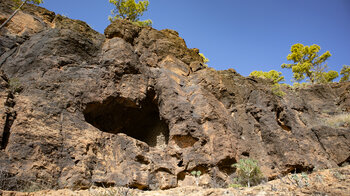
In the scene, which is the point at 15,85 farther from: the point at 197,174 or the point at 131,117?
the point at 197,174

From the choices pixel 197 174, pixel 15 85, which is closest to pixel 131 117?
pixel 197 174

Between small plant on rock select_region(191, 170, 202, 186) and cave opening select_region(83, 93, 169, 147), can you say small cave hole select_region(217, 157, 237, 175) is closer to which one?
small plant on rock select_region(191, 170, 202, 186)

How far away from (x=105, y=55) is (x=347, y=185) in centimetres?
937

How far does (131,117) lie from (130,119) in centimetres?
10

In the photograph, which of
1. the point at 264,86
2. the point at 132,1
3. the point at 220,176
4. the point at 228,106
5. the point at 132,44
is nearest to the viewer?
the point at 220,176

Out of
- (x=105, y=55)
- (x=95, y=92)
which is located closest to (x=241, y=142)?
(x=95, y=92)

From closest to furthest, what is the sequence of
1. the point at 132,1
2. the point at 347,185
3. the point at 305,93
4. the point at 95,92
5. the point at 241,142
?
the point at 347,185 → the point at 95,92 → the point at 241,142 → the point at 305,93 → the point at 132,1

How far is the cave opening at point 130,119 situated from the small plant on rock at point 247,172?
10.5 ft

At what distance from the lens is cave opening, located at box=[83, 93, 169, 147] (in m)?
9.21

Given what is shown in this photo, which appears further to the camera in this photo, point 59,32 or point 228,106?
point 228,106

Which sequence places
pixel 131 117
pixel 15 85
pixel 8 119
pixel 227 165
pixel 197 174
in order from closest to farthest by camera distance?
pixel 8 119 < pixel 15 85 < pixel 197 174 < pixel 227 165 < pixel 131 117

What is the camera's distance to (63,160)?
21.4ft

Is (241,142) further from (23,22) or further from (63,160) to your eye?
(23,22)

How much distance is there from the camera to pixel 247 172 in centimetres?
830
